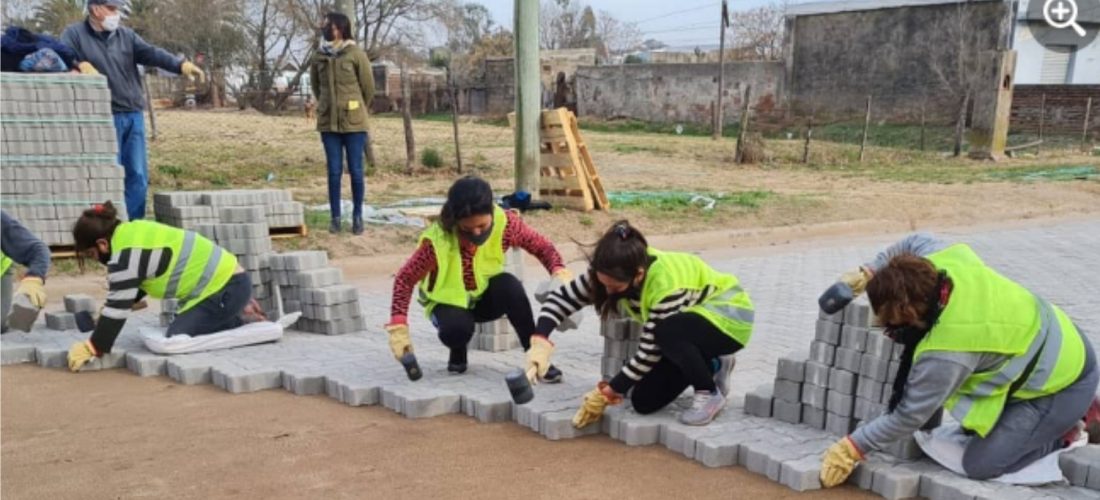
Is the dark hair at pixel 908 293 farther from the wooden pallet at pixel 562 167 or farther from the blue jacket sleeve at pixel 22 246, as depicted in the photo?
the wooden pallet at pixel 562 167

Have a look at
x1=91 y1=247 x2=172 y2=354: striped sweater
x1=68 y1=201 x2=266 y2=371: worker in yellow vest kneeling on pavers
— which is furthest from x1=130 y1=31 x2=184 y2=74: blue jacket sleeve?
x1=91 y1=247 x2=172 y2=354: striped sweater

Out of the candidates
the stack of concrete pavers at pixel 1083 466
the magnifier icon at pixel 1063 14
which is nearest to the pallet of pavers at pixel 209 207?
the stack of concrete pavers at pixel 1083 466

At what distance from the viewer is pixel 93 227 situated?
4602 millimetres

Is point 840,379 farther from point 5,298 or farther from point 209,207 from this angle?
point 5,298

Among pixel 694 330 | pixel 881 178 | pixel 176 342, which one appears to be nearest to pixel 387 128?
pixel 881 178

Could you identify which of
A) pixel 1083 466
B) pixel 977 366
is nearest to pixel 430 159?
pixel 977 366

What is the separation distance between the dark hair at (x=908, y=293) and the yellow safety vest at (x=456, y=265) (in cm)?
200

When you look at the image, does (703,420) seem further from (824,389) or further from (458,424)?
(458,424)

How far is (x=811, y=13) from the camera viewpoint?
2648cm

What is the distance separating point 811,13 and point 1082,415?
25102 mm

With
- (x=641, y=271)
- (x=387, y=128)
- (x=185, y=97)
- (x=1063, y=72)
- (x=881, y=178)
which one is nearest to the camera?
(x=641, y=271)

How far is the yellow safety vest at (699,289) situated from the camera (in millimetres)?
3699

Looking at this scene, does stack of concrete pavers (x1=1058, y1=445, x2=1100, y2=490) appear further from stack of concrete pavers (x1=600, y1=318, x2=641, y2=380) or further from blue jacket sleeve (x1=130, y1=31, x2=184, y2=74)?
blue jacket sleeve (x1=130, y1=31, x2=184, y2=74)

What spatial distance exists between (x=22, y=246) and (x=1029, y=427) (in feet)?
16.4
